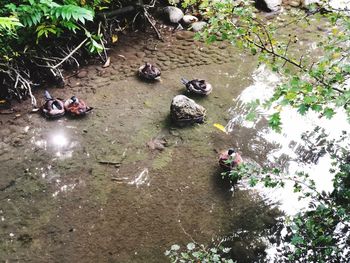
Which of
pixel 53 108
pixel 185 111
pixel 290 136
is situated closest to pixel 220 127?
pixel 185 111

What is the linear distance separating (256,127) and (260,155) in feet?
1.85

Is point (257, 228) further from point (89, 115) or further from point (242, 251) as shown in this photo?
point (89, 115)

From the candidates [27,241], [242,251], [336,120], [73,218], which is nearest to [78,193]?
[73,218]

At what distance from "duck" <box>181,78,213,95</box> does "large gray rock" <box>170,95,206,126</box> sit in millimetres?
454

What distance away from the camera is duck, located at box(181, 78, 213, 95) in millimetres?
5707

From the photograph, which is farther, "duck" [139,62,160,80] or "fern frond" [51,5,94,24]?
"duck" [139,62,160,80]

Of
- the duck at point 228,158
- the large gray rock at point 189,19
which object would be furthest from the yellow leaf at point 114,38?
the duck at point 228,158

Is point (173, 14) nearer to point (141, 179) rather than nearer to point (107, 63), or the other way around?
point (107, 63)

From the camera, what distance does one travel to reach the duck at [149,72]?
5.99m

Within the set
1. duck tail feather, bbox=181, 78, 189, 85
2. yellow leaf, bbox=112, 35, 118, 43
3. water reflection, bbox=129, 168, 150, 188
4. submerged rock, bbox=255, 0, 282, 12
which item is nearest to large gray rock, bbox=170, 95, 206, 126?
duck tail feather, bbox=181, 78, 189, 85

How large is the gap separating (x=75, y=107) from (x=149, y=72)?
1.40 metres

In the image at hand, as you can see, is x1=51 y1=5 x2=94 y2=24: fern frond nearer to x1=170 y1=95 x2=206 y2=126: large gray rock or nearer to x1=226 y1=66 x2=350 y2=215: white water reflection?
x1=170 y1=95 x2=206 y2=126: large gray rock

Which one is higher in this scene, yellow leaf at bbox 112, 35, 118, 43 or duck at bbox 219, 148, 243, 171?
duck at bbox 219, 148, 243, 171

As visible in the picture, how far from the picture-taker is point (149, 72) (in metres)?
6.00
